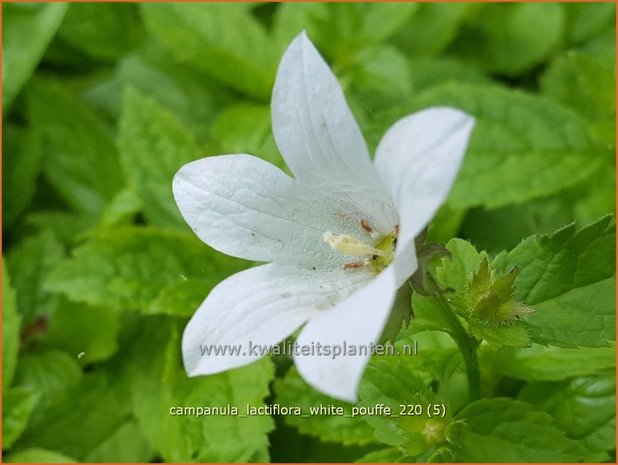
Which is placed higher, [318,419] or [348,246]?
[348,246]

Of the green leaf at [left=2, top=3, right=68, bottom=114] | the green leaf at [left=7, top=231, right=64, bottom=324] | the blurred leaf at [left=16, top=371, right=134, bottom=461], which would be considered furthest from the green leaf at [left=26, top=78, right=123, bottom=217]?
the blurred leaf at [left=16, top=371, right=134, bottom=461]

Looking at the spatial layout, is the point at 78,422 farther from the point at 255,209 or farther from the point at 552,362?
the point at 552,362

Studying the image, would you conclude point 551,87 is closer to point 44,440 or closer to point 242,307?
point 242,307

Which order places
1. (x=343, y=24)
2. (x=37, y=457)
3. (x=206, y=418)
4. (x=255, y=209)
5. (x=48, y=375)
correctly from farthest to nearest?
(x=343, y=24)
(x=48, y=375)
(x=37, y=457)
(x=206, y=418)
(x=255, y=209)

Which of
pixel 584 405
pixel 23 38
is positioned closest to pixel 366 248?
pixel 584 405

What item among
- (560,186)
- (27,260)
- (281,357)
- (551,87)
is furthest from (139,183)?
(551,87)

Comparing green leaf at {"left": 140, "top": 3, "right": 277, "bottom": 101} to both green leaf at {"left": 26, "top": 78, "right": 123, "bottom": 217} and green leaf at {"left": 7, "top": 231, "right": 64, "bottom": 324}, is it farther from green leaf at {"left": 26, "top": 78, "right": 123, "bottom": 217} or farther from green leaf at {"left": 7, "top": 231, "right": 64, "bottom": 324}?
green leaf at {"left": 7, "top": 231, "right": 64, "bottom": 324}
